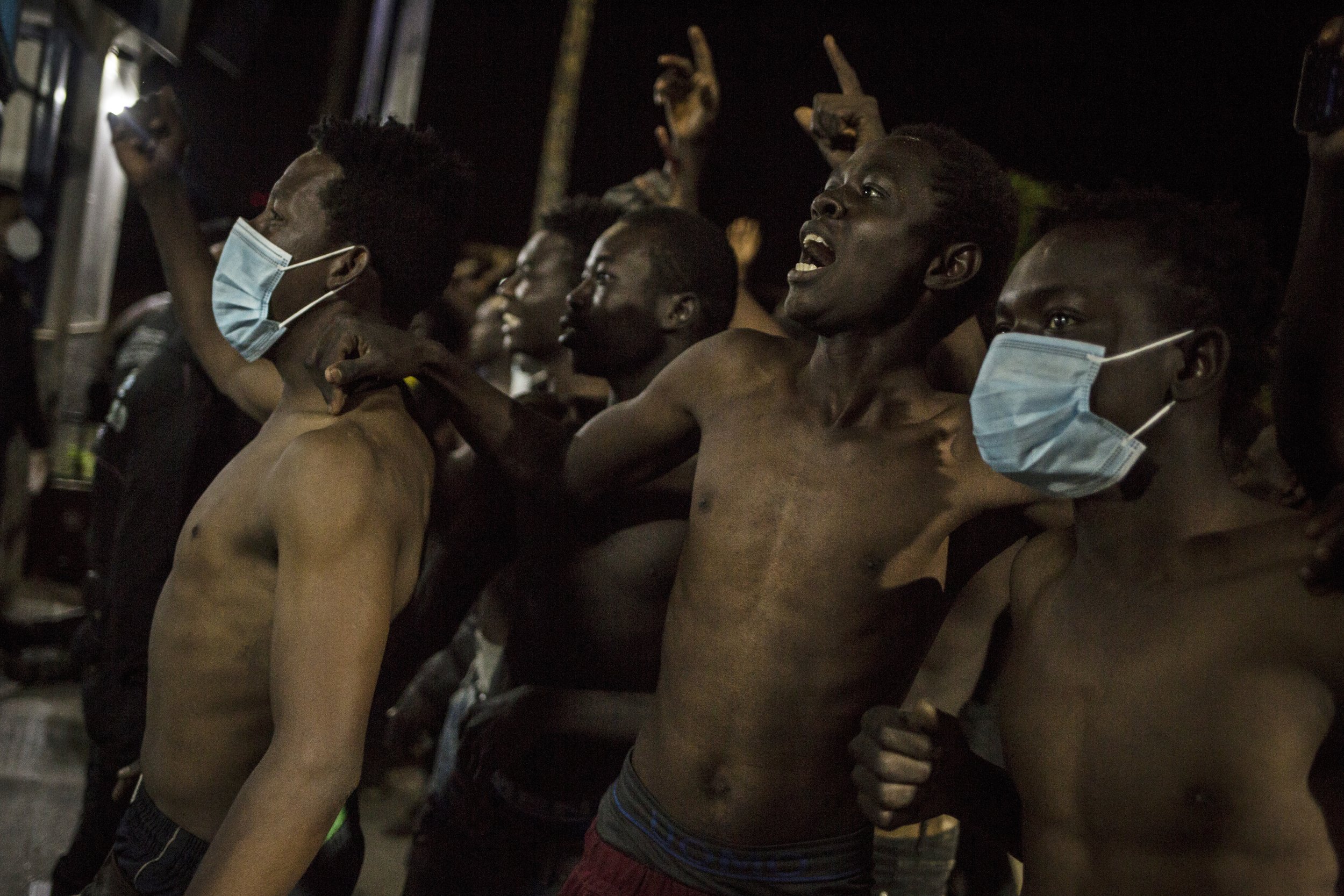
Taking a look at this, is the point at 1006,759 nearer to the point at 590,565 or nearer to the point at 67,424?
the point at 590,565

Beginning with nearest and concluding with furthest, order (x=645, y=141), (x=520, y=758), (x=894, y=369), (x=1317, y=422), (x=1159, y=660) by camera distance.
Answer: (x=1159, y=660) < (x=1317, y=422) < (x=894, y=369) < (x=520, y=758) < (x=645, y=141)

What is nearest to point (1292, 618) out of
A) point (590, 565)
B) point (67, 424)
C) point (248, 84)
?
point (590, 565)

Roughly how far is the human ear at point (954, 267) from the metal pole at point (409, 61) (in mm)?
4487

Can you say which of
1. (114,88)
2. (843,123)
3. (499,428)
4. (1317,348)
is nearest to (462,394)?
(499,428)

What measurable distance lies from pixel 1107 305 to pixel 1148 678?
0.60m

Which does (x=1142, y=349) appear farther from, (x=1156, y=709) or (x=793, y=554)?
(x=793, y=554)

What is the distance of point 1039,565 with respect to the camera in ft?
6.97

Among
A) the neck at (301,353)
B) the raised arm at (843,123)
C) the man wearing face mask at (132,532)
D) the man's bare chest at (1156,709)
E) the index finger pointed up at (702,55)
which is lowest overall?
the man wearing face mask at (132,532)

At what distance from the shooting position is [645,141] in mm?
15406

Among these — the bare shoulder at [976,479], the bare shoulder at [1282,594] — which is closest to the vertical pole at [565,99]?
the bare shoulder at [976,479]

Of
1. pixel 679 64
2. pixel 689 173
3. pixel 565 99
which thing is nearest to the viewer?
pixel 679 64

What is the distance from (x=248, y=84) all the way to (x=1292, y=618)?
39.4 ft

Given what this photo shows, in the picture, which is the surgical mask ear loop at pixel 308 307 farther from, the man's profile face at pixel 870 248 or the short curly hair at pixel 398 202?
the man's profile face at pixel 870 248

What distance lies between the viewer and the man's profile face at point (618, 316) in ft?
11.4
